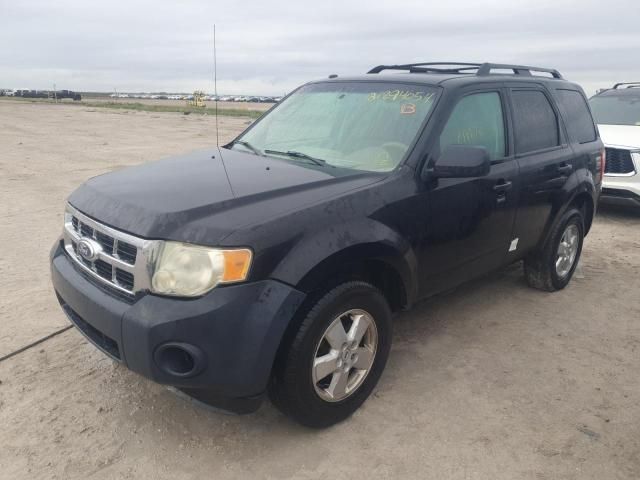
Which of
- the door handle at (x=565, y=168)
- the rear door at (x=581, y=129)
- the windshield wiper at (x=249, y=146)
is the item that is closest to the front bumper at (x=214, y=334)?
the windshield wiper at (x=249, y=146)

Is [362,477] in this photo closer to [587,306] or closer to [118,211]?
[118,211]

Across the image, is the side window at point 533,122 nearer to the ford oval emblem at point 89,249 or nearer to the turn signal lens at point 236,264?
the turn signal lens at point 236,264

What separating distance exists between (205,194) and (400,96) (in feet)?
5.13

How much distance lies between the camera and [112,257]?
8.56 feet

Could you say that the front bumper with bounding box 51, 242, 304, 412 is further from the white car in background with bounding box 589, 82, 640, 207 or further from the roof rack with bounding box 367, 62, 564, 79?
the white car in background with bounding box 589, 82, 640, 207

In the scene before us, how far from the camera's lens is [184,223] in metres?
2.45

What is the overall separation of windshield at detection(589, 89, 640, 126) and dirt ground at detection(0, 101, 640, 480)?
5.10 metres

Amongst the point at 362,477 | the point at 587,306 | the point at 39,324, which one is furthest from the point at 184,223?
the point at 587,306

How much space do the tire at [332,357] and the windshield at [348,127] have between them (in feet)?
2.78

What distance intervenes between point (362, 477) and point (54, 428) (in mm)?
1597

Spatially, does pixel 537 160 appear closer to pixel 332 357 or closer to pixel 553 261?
pixel 553 261

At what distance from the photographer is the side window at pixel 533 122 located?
13.5 feet

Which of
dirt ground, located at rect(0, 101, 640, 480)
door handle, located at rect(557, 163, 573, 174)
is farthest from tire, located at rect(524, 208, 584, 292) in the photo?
door handle, located at rect(557, 163, 573, 174)

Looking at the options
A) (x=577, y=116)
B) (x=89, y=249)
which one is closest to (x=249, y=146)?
(x=89, y=249)
